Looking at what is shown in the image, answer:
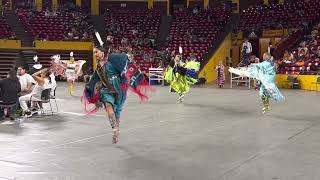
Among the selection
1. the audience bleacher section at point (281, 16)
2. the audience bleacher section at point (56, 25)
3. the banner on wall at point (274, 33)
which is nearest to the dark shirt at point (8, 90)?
the banner on wall at point (274, 33)

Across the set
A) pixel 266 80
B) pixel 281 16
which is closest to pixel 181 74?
pixel 266 80

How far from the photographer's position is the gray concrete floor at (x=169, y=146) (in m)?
6.41

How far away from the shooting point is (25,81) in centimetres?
1248

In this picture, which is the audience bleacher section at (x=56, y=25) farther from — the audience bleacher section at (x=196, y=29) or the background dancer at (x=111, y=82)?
the background dancer at (x=111, y=82)

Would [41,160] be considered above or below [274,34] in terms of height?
below

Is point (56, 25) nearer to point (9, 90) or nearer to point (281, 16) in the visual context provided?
point (281, 16)

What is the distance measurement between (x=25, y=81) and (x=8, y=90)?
135cm

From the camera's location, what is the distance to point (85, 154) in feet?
25.1

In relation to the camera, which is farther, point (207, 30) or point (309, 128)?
point (207, 30)

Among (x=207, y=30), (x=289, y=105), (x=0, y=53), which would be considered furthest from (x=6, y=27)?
(x=289, y=105)

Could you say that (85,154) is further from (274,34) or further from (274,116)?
(274,34)

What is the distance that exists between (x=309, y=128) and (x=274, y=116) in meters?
2.07

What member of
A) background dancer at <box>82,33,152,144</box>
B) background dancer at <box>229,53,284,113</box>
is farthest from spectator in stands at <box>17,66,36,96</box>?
background dancer at <box>229,53,284,113</box>

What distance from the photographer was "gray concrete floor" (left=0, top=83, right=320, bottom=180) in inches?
252
